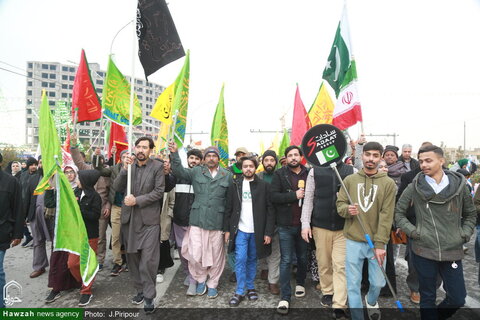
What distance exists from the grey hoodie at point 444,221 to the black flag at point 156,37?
3.80 meters

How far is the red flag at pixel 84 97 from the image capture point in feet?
18.0

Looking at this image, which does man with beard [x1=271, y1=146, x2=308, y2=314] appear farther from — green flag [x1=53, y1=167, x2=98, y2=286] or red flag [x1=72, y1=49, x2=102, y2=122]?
red flag [x1=72, y1=49, x2=102, y2=122]

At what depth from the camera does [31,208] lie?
17.3ft

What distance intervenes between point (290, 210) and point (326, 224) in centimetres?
54

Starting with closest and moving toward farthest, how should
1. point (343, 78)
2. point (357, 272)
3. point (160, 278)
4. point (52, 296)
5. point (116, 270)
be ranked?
point (357, 272) < point (52, 296) < point (160, 278) < point (116, 270) < point (343, 78)

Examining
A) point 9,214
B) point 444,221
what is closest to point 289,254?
point 444,221

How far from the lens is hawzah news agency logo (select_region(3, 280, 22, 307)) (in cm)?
384

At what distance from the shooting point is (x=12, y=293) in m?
4.14

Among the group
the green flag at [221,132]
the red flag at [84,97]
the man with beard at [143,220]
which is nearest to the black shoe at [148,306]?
the man with beard at [143,220]

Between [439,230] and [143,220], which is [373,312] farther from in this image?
[143,220]

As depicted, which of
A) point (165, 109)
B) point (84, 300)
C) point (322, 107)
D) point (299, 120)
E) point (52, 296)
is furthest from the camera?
point (299, 120)

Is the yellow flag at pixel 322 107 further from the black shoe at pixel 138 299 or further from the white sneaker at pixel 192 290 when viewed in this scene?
the black shoe at pixel 138 299

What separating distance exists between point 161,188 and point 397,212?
9.46 ft

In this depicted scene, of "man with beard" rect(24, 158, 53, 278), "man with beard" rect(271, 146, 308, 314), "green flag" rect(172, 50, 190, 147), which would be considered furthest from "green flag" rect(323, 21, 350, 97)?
"man with beard" rect(24, 158, 53, 278)
